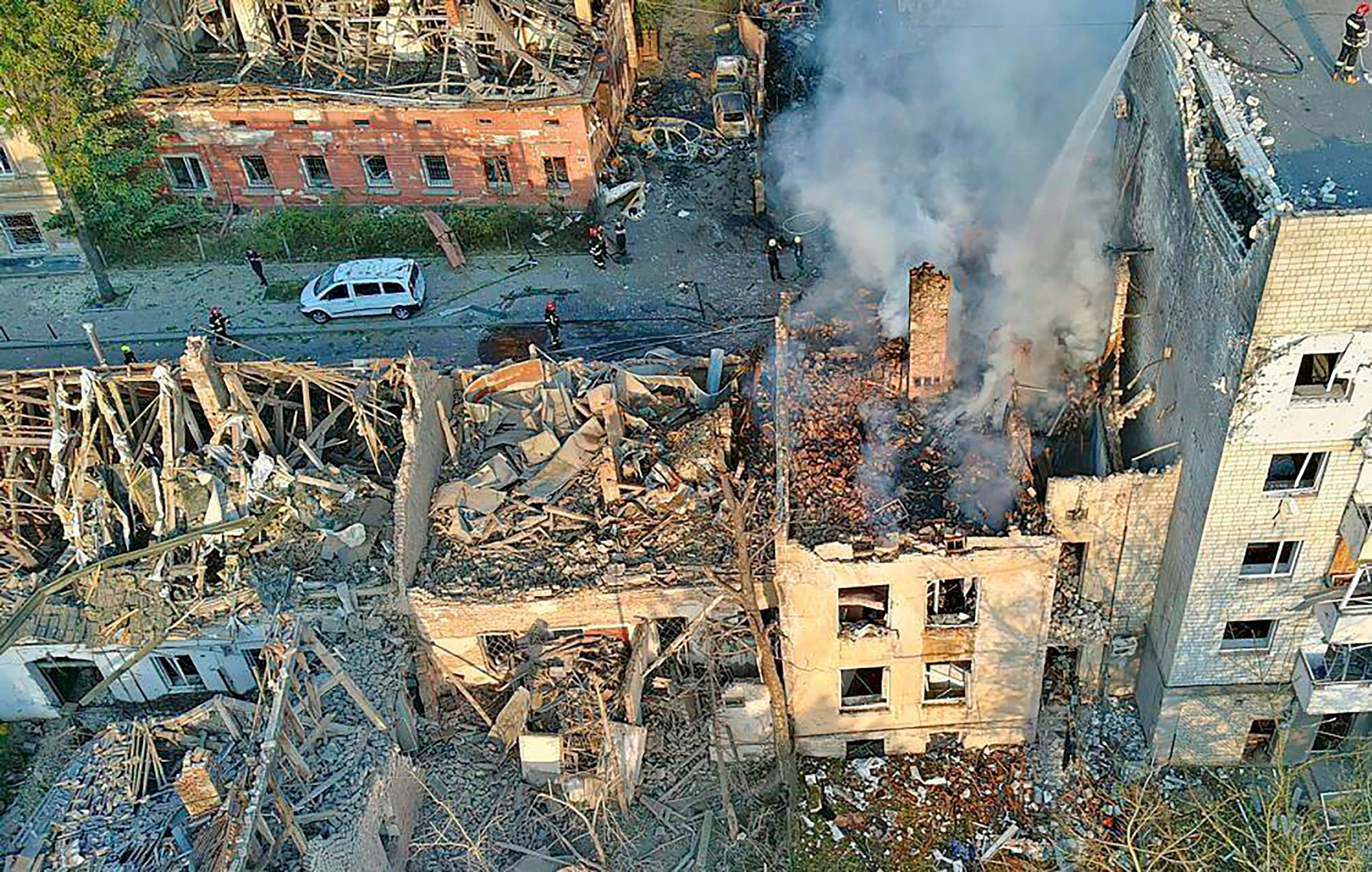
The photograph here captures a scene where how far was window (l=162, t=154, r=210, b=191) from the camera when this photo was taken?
36562mm

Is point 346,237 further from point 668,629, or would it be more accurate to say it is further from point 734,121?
point 668,629

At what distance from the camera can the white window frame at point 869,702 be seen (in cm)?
2109

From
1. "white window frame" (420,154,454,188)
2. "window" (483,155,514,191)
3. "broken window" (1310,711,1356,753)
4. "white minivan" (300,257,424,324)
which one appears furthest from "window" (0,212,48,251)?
"broken window" (1310,711,1356,753)

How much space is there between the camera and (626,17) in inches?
1599

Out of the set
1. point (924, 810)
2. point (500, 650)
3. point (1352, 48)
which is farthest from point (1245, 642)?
point (500, 650)

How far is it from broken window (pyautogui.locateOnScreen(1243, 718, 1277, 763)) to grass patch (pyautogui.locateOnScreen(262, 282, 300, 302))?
2700 centimetres

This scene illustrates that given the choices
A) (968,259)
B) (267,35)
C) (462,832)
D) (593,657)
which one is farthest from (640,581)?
(267,35)

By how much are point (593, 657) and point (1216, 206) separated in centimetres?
1336

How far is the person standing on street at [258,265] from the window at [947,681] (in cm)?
2346

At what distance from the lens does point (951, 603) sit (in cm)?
2034

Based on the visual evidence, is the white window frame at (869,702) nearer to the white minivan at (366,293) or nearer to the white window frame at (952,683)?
the white window frame at (952,683)

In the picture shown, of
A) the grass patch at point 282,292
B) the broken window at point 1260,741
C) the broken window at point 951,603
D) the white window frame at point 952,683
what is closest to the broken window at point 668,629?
the white window frame at point 952,683

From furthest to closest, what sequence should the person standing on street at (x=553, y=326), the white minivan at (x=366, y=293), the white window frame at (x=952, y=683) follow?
the white minivan at (x=366, y=293)
the person standing on street at (x=553, y=326)
the white window frame at (x=952, y=683)

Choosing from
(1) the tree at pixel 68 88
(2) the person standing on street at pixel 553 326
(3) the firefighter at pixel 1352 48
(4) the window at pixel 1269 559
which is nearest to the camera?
(3) the firefighter at pixel 1352 48
